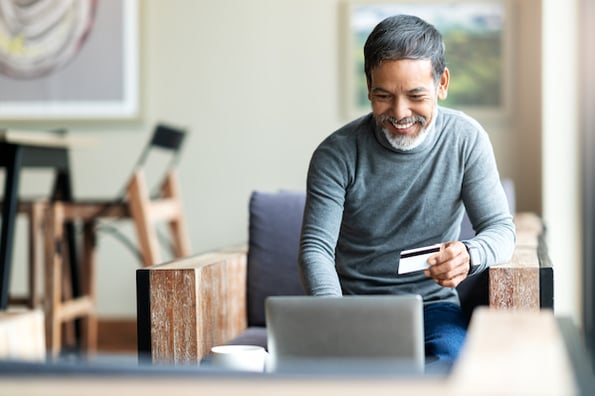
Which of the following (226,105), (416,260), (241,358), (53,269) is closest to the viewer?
(241,358)

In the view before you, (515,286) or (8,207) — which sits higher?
(8,207)

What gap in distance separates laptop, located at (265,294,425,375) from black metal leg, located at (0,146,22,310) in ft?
7.69

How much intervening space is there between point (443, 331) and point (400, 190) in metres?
0.35

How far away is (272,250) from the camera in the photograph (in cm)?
278

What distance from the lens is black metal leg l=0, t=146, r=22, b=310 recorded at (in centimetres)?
370

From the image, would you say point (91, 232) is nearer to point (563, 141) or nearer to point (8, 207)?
point (8, 207)

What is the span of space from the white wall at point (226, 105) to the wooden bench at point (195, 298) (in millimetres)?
2350

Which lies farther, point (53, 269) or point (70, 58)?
point (70, 58)

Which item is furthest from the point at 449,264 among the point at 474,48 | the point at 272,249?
the point at 474,48

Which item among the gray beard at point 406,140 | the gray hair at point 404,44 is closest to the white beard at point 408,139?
the gray beard at point 406,140

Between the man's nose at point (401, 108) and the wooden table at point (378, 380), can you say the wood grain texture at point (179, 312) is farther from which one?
the wooden table at point (378, 380)

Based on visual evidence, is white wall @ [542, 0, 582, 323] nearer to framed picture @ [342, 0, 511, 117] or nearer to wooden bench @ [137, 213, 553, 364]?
framed picture @ [342, 0, 511, 117]

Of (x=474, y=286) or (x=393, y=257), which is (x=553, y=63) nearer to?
(x=474, y=286)

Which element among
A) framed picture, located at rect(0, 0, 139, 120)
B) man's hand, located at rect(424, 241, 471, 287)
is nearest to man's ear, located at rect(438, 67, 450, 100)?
man's hand, located at rect(424, 241, 471, 287)
